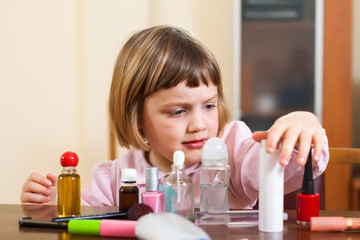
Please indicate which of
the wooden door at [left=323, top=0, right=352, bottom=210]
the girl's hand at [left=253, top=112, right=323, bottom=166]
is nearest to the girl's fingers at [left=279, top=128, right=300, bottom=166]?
the girl's hand at [left=253, top=112, right=323, bottom=166]

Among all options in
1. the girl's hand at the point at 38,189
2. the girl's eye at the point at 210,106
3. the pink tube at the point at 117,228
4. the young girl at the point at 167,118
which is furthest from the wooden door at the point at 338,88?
the pink tube at the point at 117,228

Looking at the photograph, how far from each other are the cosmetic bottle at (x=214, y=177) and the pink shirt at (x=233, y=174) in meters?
0.15

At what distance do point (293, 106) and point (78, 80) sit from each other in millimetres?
1092

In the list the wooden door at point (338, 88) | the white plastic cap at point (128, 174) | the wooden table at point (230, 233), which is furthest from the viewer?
the wooden door at point (338, 88)

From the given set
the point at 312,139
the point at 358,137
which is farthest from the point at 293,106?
the point at 312,139

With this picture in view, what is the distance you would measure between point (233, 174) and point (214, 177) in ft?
0.92

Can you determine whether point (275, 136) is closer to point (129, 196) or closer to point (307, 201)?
point (307, 201)

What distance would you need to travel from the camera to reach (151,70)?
0.96 m

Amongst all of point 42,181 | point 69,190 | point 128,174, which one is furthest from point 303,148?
point 42,181

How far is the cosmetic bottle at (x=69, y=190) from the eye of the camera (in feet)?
2.35

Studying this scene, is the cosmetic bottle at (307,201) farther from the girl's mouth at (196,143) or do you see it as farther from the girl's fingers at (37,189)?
the girl's fingers at (37,189)

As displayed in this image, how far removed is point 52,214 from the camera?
76 centimetres

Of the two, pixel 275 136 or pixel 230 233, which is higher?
pixel 275 136

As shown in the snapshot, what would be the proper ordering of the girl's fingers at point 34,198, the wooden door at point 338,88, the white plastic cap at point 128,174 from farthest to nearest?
the wooden door at point 338,88 → the girl's fingers at point 34,198 → the white plastic cap at point 128,174
